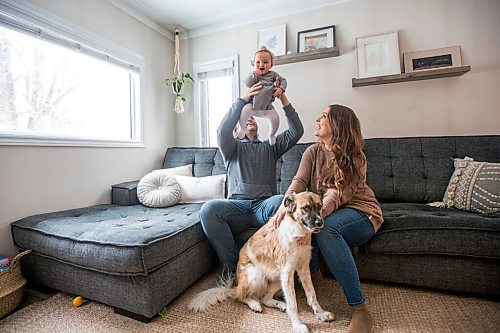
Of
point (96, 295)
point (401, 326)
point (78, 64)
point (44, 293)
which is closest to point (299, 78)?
point (78, 64)

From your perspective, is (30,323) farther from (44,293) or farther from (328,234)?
(328,234)

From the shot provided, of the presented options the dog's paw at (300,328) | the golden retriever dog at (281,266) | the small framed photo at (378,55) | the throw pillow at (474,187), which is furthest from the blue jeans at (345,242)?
the small framed photo at (378,55)

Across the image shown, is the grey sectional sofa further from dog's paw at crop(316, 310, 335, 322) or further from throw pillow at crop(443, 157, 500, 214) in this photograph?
dog's paw at crop(316, 310, 335, 322)

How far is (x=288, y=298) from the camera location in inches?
46.6

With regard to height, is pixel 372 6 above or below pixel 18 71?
above

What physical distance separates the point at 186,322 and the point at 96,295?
51cm

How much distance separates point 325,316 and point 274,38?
2.50 metres

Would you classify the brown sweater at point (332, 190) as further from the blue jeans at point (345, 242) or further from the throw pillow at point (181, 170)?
the throw pillow at point (181, 170)

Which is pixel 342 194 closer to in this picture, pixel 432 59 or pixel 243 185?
pixel 243 185

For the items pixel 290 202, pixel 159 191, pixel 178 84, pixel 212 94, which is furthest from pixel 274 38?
pixel 290 202

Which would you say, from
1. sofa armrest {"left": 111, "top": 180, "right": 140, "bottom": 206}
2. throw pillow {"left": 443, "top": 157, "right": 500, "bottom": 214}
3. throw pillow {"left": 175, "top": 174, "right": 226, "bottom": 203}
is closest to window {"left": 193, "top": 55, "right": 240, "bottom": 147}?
throw pillow {"left": 175, "top": 174, "right": 226, "bottom": 203}

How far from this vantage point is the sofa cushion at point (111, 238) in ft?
3.90

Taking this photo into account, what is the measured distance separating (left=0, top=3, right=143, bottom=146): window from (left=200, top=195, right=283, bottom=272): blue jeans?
1316 millimetres

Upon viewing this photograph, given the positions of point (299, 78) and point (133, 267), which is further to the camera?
point (299, 78)
